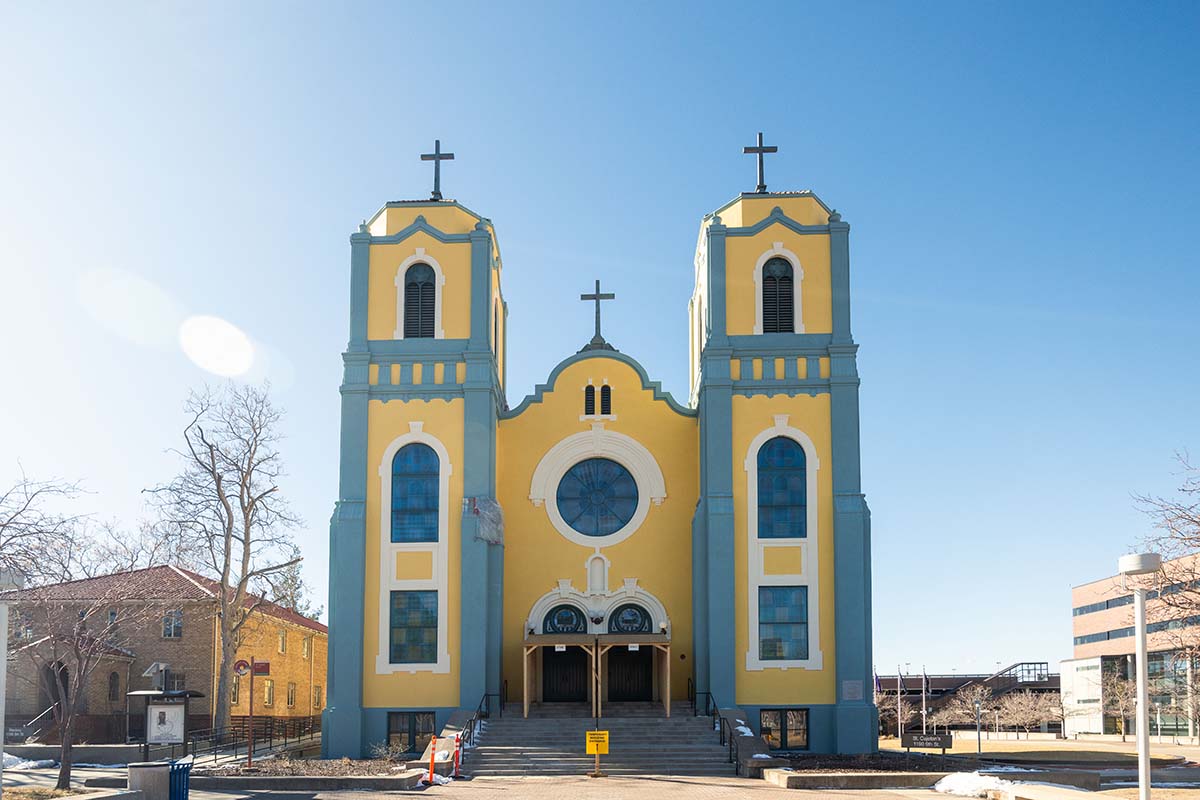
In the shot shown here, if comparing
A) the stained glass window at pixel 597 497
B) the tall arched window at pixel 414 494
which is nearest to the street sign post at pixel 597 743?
the tall arched window at pixel 414 494

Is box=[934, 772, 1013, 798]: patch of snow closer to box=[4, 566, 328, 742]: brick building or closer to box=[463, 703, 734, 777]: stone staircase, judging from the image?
box=[463, 703, 734, 777]: stone staircase

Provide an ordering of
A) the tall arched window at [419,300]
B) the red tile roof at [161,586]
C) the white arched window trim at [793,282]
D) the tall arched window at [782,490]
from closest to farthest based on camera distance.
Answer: the tall arched window at [782,490], the white arched window trim at [793,282], the tall arched window at [419,300], the red tile roof at [161,586]

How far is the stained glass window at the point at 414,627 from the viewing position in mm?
36219

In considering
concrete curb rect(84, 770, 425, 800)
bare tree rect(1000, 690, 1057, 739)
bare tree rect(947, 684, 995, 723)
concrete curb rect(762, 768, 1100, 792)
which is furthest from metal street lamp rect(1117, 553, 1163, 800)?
bare tree rect(1000, 690, 1057, 739)

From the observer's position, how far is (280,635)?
53.1 metres

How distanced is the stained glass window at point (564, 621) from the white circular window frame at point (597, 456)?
6.63ft

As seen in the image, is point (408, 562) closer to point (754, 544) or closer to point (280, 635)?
point (754, 544)

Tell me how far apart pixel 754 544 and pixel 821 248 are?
8968mm

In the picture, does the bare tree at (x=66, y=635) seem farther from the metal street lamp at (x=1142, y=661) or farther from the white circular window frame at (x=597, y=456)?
the metal street lamp at (x=1142, y=661)

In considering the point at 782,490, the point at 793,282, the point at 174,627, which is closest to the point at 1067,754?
the point at 782,490

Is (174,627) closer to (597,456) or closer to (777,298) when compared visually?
(597,456)

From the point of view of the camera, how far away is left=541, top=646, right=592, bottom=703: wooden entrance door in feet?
127

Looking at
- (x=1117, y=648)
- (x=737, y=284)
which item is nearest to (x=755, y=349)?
(x=737, y=284)

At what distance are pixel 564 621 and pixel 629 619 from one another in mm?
1932
